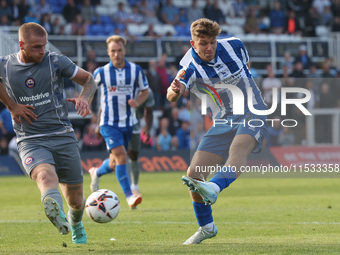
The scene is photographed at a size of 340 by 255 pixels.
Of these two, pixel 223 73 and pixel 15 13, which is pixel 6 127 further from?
pixel 223 73

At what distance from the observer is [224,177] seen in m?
7.12

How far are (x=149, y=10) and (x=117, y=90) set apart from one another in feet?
48.3

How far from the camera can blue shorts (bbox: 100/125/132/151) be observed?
464 inches

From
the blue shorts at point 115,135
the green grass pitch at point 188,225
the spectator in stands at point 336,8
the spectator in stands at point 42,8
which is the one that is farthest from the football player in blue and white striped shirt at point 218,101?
the spectator in stands at point 336,8

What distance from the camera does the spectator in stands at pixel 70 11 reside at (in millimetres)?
24016

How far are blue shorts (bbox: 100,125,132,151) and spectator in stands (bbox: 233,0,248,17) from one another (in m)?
17.7

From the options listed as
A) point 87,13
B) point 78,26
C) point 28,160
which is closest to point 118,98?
point 28,160

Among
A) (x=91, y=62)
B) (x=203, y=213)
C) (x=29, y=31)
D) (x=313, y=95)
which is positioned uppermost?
(x=29, y=31)

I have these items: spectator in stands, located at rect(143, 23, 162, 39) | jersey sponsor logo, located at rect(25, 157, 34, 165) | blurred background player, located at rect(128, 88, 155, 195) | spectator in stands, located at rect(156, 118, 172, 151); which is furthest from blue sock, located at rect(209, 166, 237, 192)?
spectator in stands, located at rect(143, 23, 162, 39)

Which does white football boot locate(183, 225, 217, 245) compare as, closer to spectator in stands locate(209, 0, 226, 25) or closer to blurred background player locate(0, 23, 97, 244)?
blurred background player locate(0, 23, 97, 244)

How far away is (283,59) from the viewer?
25.9 m

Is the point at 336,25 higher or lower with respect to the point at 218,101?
lower

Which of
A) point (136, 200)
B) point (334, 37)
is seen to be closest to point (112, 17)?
point (334, 37)

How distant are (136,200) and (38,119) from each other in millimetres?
4395
